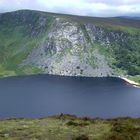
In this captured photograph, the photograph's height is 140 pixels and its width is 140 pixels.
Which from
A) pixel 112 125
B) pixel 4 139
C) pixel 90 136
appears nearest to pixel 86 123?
pixel 112 125

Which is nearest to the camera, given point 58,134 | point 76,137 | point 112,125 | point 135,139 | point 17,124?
point 135,139

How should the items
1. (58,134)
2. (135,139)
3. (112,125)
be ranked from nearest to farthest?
(135,139), (58,134), (112,125)

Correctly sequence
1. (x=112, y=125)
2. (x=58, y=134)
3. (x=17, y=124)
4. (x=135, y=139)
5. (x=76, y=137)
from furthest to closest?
(x=17, y=124) < (x=112, y=125) < (x=58, y=134) < (x=76, y=137) < (x=135, y=139)

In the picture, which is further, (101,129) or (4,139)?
(101,129)

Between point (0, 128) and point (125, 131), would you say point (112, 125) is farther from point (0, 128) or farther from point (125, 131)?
point (0, 128)

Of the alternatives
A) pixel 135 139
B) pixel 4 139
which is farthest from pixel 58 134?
pixel 135 139

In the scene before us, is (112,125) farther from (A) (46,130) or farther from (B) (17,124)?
(B) (17,124)
